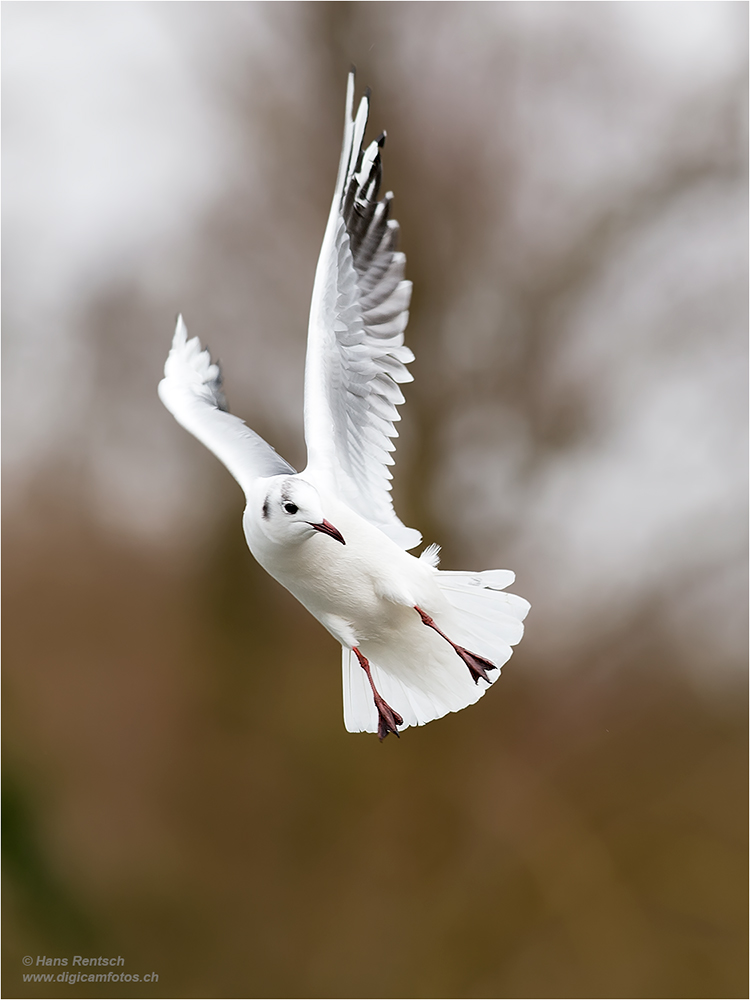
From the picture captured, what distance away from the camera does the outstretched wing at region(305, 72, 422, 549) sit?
4.84 feet

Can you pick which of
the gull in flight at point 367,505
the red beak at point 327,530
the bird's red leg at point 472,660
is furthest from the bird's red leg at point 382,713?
the red beak at point 327,530

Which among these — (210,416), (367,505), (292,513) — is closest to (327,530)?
(292,513)

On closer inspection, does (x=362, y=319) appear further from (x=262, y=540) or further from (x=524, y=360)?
(x=524, y=360)

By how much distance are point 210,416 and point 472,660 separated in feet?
1.84

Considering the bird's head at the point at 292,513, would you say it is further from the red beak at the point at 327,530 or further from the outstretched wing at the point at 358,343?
the outstretched wing at the point at 358,343

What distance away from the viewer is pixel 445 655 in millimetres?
1565

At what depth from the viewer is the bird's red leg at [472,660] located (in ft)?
4.76

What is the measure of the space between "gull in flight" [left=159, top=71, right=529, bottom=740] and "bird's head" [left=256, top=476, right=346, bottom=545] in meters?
0.06

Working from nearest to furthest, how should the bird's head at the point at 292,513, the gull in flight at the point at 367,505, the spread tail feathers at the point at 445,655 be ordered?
the bird's head at the point at 292,513 → the gull in flight at the point at 367,505 → the spread tail feathers at the point at 445,655

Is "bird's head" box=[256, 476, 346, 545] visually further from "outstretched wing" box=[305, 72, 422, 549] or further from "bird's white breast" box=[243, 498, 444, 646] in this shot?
"outstretched wing" box=[305, 72, 422, 549]

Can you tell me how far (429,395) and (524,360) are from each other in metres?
0.35

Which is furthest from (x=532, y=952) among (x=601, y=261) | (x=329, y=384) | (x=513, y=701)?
(x=329, y=384)

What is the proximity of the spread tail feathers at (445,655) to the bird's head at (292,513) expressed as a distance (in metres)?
0.29

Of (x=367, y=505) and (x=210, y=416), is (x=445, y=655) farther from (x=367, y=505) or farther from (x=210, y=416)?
(x=210, y=416)
